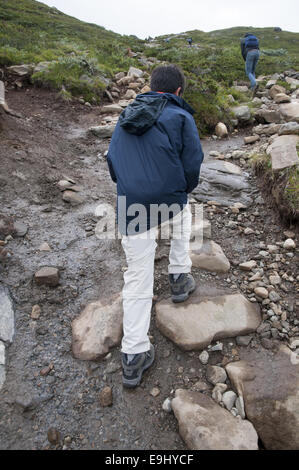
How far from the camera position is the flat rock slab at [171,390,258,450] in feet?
7.17

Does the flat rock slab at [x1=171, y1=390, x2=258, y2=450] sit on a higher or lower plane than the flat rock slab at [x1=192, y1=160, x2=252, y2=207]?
lower

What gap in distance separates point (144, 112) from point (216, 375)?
2396 millimetres

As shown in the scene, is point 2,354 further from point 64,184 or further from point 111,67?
point 111,67

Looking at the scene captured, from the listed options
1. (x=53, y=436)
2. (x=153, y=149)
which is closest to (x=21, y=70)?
(x=153, y=149)

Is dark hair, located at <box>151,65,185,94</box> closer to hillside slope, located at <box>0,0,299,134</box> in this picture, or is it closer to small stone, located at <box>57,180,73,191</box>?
small stone, located at <box>57,180,73,191</box>

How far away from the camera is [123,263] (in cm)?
412

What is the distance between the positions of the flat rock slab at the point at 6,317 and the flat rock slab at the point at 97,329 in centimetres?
64

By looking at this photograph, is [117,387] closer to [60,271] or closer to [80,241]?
[60,271]

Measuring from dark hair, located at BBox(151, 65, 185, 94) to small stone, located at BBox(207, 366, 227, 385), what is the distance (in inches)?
102

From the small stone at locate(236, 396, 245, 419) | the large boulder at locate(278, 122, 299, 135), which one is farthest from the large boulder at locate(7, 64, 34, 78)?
the small stone at locate(236, 396, 245, 419)

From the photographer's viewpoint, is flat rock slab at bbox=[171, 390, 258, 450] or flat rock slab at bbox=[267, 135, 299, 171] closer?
flat rock slab at bbox=[171, 390, 258, 450]

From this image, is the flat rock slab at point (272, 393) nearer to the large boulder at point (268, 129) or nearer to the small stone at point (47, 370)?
the small stone at point (47, 370)

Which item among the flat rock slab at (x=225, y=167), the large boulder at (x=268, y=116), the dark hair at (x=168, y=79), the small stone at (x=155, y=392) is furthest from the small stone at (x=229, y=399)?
the large boulder at (x=268, y=116)

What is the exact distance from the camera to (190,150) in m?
2.49
